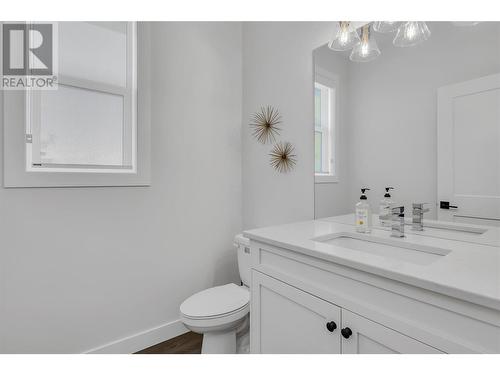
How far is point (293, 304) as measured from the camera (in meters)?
1.01

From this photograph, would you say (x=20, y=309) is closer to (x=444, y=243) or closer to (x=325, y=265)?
(x=325, y=265)

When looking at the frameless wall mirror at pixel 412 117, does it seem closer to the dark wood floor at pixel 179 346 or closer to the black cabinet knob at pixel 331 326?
the black cabinet knob at pixel 331 326

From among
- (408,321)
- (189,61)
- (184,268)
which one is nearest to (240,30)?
(189,61)

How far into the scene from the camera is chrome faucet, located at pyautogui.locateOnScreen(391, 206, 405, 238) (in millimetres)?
1099

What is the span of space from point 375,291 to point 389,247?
375 mm

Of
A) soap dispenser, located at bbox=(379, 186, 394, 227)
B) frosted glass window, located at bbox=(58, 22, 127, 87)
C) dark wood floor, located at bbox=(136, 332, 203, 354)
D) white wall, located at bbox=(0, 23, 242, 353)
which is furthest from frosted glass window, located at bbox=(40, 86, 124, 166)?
soap dispenser, located at bbox=(379, 186, 394, 227)

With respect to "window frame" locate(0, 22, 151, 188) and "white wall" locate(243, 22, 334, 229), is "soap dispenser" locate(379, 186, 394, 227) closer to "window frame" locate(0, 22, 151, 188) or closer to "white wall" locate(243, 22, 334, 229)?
"white wall" locate(243, 22, 334, 229)

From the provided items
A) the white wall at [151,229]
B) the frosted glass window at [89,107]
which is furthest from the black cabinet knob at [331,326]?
the frosted glass window at [89,107]

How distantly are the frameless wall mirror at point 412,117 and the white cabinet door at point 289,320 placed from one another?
2.15 ft

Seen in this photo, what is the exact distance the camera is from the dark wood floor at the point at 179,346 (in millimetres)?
1675

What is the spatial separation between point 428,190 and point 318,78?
89cm

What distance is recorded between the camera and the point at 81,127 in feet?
5.19
